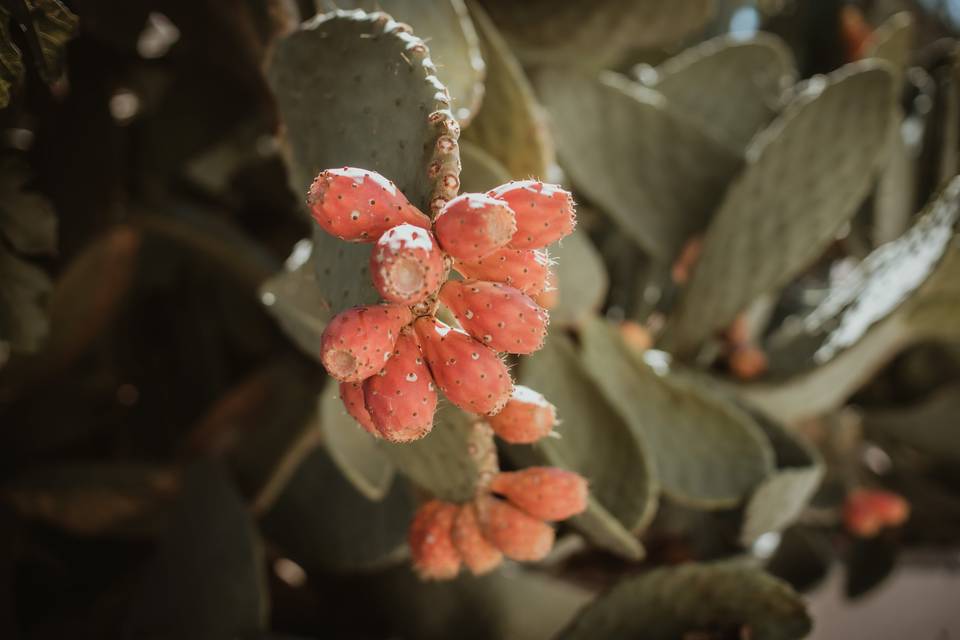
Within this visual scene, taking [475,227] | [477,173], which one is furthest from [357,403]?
[477,173]

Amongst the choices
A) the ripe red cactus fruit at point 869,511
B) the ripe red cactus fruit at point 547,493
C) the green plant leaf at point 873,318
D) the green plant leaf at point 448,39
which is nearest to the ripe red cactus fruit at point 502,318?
the ripe red cactus fruit at point 547,493

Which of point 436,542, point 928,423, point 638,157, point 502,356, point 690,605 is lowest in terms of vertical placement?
point 928,423

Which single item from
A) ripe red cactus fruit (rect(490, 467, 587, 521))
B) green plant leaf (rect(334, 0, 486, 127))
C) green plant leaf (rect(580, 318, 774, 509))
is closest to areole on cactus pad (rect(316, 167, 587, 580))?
ripe red cactus fruit (rect(490, 467, 587, 521))

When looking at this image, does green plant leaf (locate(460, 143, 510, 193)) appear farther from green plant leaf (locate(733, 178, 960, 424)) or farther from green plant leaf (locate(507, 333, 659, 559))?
green plant leaf (locate(733, 178, 960, 424))

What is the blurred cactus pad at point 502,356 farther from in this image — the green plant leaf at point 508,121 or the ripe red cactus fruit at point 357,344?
the ripe red cactus fruit at point 357,344

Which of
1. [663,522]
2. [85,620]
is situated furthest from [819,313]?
[85,620]

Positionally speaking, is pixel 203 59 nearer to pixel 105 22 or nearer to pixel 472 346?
pixel 105 22

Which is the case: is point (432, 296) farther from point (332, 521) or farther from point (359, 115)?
point (332, 521)
